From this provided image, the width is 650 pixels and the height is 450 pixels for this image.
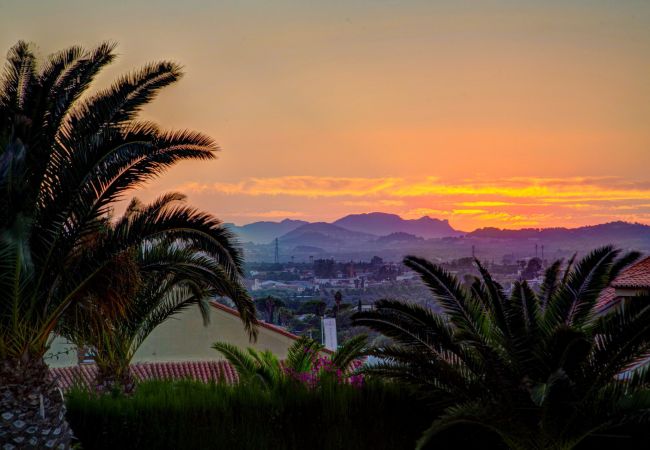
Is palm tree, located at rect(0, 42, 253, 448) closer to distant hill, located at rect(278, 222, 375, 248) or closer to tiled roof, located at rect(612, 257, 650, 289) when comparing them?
tiled roof, located at rect(612, 257, 650, 289)

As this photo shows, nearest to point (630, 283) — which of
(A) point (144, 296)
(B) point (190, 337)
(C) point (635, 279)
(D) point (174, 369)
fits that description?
(C) point (635, 279)

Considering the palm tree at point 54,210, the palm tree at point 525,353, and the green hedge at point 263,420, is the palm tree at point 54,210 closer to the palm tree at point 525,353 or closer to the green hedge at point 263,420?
the green hedge at point 263,420

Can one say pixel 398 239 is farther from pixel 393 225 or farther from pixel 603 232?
pixel 603 232

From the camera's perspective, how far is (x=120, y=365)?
14.6m

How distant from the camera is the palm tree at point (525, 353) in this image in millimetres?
9133

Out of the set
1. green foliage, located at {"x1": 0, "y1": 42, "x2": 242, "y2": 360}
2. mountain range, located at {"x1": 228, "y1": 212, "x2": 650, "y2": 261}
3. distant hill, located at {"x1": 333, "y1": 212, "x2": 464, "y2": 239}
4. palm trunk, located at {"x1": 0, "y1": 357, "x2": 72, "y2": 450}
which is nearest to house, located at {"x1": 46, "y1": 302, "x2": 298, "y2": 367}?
mountain range, located at {"x1": 228, "y1": 212, "x2": 650, "y2": 261}


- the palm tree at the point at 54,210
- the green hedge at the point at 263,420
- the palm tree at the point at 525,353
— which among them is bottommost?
the green hedge at the point at 263,420

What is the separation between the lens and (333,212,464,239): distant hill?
9325cm

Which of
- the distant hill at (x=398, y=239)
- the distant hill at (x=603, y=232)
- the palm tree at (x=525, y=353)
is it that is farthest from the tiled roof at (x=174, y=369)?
the distant hill at (x=398, y=239)

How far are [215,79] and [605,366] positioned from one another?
1635cm

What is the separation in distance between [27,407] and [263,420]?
3.13 meters

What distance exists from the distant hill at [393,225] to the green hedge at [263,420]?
75244 mm

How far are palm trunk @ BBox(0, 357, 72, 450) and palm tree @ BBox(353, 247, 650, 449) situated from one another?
3.91 metres

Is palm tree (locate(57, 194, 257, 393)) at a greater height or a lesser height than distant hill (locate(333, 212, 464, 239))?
lesser
